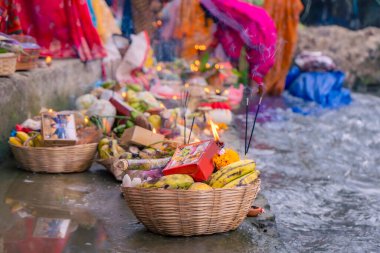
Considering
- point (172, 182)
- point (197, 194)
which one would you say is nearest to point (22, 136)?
point (172, 182)

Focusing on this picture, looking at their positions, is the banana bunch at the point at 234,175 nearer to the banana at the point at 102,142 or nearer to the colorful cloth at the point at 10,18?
the banana at the point at 102,142

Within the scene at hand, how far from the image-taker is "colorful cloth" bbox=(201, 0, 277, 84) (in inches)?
365

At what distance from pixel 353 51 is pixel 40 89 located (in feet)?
31.2

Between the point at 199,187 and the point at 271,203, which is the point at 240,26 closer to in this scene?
the point at 271,203

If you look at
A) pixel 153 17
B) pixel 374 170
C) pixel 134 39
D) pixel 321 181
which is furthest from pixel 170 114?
pixel 153 17

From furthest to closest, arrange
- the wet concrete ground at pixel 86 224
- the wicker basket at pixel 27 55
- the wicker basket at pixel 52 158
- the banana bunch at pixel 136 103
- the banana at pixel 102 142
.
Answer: the banana bunch at pixel 136 103 < the wicker basket at pixel 27 55 < the banana at pixel 102 142 < the wicker basket at pixel 52 158 < the wet concrete ground at pixel 86 224

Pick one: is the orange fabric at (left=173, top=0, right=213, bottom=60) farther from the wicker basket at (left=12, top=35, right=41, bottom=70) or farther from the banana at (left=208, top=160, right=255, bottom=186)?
the banana at (left=208, top=160, right=255, bottom=186)

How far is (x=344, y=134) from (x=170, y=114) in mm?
3260

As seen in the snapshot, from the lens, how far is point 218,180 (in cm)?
410

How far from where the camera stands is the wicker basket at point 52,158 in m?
5.34

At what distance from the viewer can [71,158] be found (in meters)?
5.42

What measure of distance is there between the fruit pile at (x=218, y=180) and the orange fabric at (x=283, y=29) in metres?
8.67

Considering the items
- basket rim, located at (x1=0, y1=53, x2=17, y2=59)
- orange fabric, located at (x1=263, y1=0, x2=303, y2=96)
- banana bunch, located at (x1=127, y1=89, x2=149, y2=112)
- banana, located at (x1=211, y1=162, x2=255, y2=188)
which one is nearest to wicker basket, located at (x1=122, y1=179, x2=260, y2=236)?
banana, located at (x1=211, y1=162, x2=255, y2=188)

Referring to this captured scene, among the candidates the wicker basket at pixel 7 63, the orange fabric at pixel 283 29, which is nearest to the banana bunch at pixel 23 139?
the wicker basket at pixel 7 63
